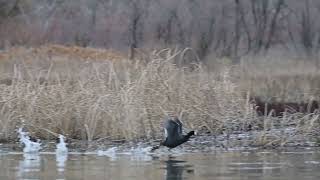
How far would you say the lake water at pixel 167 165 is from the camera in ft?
39.9

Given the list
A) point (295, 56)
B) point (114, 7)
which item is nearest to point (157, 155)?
point (295, 56)

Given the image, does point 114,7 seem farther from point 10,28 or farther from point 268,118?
point 268,118

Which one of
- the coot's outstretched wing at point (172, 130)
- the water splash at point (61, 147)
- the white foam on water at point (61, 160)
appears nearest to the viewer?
the white foam on water at point (61, 160)

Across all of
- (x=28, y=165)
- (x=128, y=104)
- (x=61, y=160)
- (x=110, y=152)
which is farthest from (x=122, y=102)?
(x=28, y=165)

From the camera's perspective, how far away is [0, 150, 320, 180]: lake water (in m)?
12.2

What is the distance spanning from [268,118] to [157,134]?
210 cm

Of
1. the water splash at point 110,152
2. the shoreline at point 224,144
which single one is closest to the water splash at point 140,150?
the shoreline at point 224,144

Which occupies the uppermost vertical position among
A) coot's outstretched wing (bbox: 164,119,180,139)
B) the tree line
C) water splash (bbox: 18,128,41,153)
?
the tree line

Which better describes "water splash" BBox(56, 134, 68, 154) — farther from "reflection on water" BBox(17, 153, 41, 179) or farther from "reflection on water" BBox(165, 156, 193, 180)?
"reflection on water" BBox(165, 156, 193, 180)

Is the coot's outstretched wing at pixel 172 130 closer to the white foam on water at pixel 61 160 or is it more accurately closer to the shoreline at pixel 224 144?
the shoreline at pixel 224 144

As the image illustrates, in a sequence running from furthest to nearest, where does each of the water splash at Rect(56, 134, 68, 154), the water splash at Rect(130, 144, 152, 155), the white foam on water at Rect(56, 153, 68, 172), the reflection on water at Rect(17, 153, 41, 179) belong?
the water splash at Rect(56, 134, 68, 154) → the water splash at Rect(130, 144, 152, 155) → the white foam on water at Rect(56, 153, 68, 172) → the reflection on water at Rect(17, 153, 41, 179)

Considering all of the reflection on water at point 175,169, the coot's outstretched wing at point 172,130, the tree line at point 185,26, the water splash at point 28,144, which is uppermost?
the tree line at point 185,26

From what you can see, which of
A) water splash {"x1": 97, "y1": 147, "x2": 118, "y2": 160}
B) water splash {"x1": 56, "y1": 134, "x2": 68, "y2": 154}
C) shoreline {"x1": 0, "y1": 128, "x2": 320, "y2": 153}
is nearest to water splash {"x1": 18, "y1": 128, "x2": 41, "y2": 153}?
shoreline {"x1": 0, "y1": 128, "x2": 320, "y2": 153}

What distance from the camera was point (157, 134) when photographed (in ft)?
60.0
